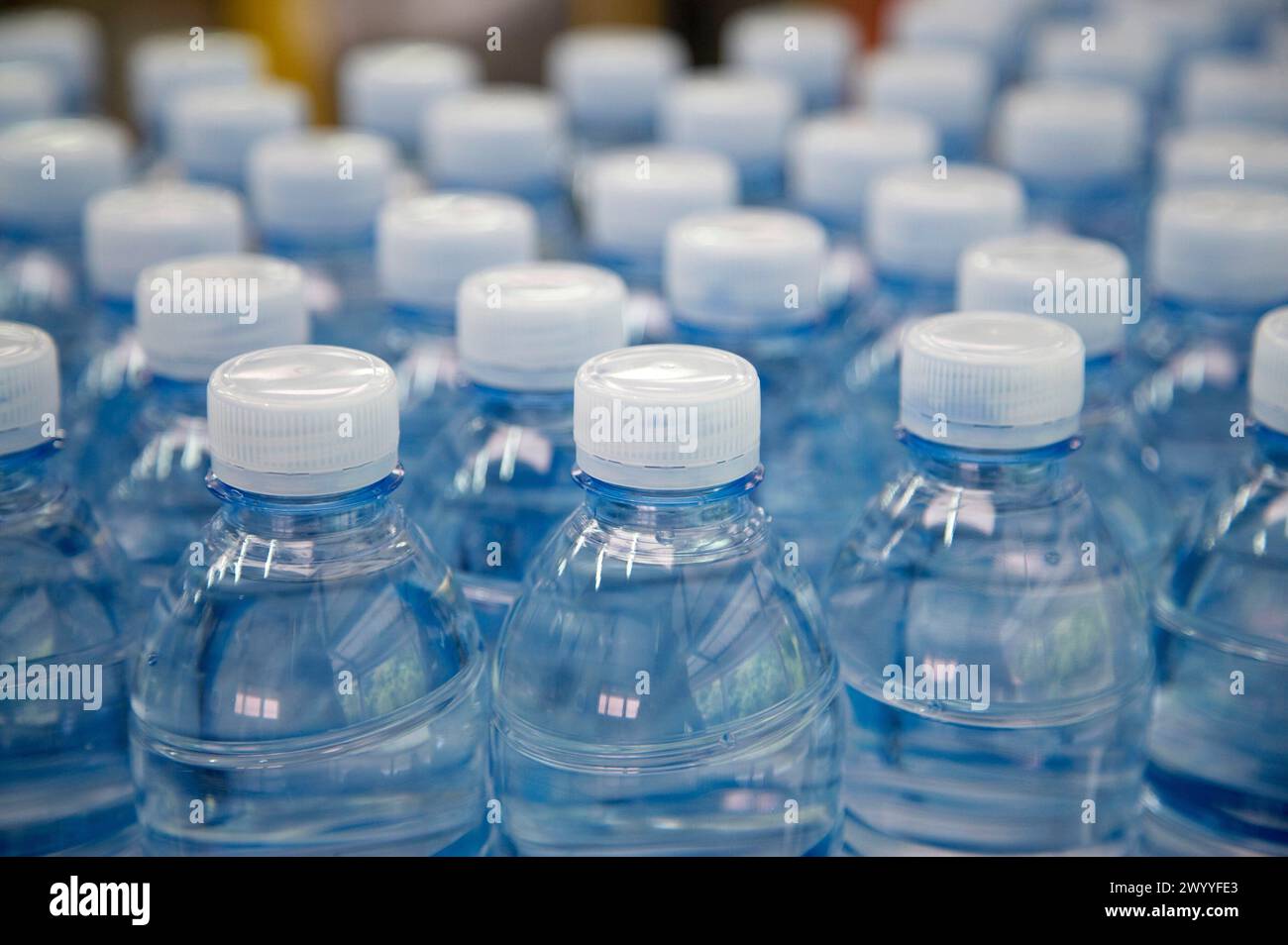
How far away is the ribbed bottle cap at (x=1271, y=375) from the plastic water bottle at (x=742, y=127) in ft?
2.53

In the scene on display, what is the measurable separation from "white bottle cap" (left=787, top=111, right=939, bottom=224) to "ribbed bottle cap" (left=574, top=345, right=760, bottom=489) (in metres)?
0.64

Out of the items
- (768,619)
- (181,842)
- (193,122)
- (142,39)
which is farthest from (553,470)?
(142,39)

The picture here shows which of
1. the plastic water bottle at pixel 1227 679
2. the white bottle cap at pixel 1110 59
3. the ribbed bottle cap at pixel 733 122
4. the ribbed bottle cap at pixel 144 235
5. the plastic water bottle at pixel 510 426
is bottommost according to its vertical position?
the plastic water bottle at pixel 1227 679

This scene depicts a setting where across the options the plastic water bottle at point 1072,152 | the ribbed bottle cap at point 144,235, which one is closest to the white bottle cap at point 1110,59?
the plastic water bottle at point 1072,152

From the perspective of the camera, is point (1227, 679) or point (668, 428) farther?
point (1227, 679)

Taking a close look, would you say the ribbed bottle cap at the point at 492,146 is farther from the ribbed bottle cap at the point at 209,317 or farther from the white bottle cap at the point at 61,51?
the white bottle cap at the point at 61,51

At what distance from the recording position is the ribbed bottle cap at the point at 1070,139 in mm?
1508

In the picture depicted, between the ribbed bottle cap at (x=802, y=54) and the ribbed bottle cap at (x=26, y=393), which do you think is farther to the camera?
the ribbed bottle cap at (x=802, y=54)

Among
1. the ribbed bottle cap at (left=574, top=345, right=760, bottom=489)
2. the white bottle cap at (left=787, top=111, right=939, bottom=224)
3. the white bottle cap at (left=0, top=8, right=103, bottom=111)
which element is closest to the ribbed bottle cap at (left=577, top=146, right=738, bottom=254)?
the white bottle cap at (left=787, top=111, right=939, bottom=224)

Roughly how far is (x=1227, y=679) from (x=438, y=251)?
25.5 inches

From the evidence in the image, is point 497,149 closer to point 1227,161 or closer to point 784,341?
point 784,341

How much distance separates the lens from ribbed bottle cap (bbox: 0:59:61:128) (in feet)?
5.35

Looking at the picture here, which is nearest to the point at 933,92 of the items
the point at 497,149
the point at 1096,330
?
the point at 497,149

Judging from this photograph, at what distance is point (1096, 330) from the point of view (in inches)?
42.3
